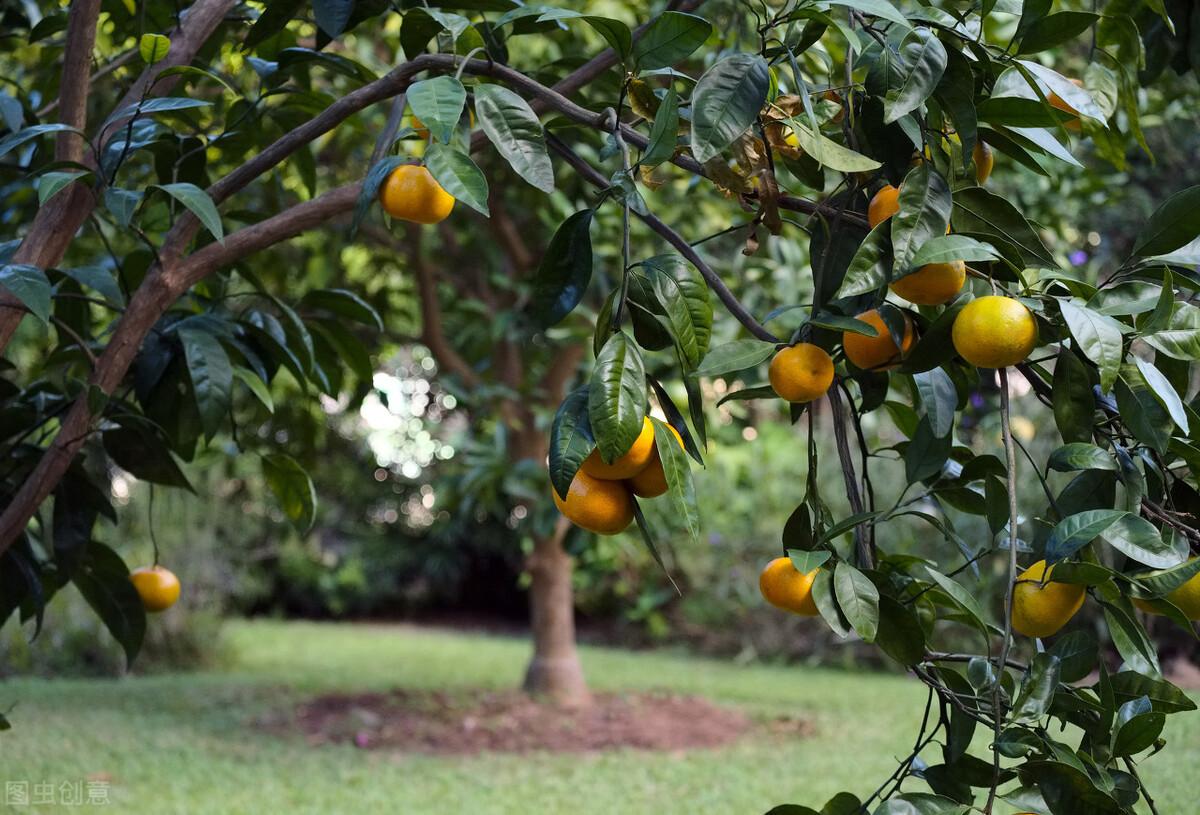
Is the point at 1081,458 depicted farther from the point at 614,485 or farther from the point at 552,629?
the point at 552,629

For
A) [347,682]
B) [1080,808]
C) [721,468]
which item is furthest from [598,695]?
[1080,808]

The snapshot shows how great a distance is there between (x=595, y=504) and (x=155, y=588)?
1.01 metres

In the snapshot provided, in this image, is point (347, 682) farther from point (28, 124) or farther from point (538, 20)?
point (538, 20)

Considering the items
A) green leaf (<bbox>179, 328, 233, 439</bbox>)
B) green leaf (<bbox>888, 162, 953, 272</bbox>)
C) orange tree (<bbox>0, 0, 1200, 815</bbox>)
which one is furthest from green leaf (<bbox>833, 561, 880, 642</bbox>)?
green leaf (<bbox>179, 328, 233, 439</bbox>)

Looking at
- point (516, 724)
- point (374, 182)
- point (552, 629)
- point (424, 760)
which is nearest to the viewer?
point (374, 182)

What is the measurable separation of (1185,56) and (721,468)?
Answer: 4395 mm

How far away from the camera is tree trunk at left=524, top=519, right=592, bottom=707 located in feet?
11.6

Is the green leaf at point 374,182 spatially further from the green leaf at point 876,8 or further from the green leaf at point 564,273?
the green leaf at point 876,8

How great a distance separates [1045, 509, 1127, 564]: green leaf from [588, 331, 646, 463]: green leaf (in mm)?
292

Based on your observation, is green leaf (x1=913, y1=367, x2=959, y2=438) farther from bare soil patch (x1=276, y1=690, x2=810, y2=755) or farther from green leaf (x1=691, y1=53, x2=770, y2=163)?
bare soil patch (x1=276, y1=690, x2=810, y2=755)

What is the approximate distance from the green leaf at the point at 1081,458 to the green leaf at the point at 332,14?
764 mm

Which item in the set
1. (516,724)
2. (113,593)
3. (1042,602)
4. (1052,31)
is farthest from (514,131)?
(516,724)

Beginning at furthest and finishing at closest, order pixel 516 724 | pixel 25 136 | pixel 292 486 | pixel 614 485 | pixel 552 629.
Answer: pixel 552 629 → pixel 516 724 → pixel 292 486 → pixel 25 136 → pixel 614 485

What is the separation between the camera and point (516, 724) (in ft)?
10.6
